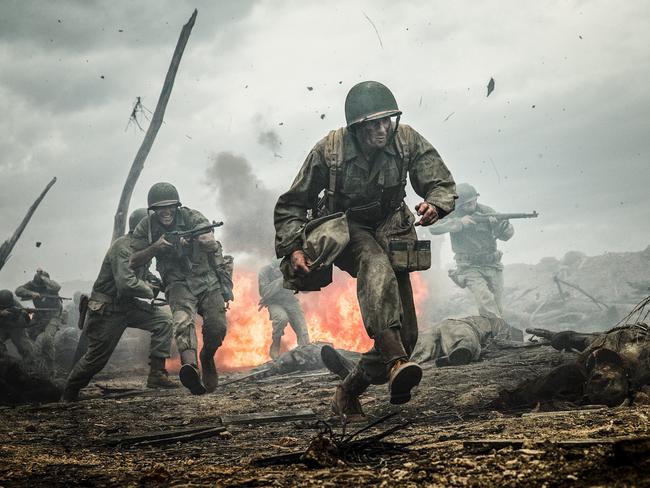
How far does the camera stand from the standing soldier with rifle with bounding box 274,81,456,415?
3832 mm

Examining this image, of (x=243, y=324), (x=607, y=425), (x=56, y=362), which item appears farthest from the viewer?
(x=243, y=324)

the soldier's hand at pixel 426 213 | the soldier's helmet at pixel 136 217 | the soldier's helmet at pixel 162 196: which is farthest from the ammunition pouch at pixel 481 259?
the soldier's hand at pixel 426 213

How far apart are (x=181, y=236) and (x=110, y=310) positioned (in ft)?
3.88

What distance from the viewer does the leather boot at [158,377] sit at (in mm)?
7825

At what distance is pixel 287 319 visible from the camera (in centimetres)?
1312

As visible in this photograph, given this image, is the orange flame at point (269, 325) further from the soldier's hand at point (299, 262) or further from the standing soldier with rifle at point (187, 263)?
the soldier's hand at point (299, 262)

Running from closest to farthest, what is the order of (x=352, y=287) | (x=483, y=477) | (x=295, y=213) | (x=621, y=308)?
1. (x=483, y=477)
2. (x=295, y=213)
3. (x=352, y=287)
4. (x=621, y=308)

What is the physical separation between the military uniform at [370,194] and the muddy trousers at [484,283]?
9.41 metres

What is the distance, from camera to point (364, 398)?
5254mm

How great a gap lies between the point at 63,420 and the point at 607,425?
166 inches

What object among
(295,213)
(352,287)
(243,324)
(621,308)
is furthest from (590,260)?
(295,213)

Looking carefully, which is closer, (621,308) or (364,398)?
(364,398)

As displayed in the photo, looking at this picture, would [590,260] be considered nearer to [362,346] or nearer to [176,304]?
[362,346]

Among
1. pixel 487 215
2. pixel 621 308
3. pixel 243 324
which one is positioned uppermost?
pixel 487 215
